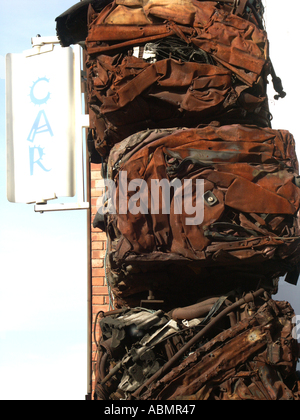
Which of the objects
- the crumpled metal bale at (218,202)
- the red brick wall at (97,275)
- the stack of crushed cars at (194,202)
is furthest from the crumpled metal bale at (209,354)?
the red brick wall at (97,275)

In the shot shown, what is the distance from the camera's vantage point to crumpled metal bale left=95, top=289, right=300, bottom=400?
2.30m

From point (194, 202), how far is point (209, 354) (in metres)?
0.76

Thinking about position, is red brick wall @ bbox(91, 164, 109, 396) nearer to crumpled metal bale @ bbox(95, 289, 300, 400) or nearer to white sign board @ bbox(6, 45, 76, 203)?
white sign board @ bbox(6, 45, 76, 203)

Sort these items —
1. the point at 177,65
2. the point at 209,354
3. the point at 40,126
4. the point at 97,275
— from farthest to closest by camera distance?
the point at 97,275 < the point at 40,126 < the point at 177,65 < the point at 209,354

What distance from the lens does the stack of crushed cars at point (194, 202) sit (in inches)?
93.0

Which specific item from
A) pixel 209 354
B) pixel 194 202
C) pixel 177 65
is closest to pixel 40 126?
pixel 177 65

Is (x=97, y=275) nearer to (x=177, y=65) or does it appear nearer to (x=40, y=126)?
(x=40, y=126)

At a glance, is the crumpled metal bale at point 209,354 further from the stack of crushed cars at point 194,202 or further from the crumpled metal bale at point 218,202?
the crumpled metal bale at point 218,202

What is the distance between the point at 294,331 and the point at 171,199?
0.91 metres

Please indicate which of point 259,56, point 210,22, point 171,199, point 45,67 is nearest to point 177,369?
point 171,199

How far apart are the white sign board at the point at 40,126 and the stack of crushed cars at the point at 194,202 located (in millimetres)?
500

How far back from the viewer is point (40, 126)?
11.3ft

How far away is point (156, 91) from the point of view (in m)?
2.67
